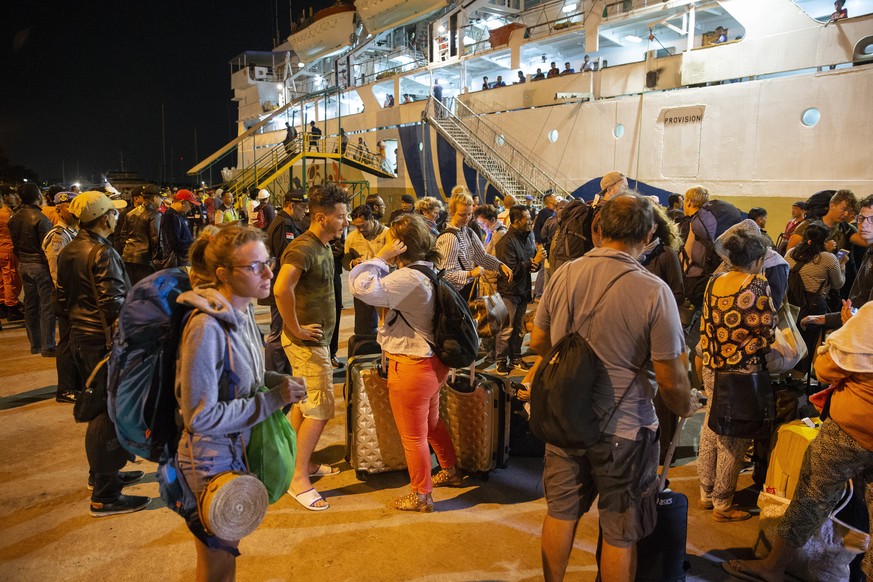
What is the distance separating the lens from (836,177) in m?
10.3

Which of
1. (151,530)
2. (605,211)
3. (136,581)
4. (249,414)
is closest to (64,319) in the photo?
(151,530)

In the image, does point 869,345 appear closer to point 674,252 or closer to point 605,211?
point 605,211

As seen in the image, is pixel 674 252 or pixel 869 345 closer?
pixel 869 345

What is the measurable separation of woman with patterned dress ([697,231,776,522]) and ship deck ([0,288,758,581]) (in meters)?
0.34

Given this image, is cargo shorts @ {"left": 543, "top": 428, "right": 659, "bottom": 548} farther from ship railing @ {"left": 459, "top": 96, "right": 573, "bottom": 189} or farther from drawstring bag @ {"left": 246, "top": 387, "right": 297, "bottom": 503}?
ship railing @ {"left": 459, "top": 96, "right": 573, "bottom": 189}

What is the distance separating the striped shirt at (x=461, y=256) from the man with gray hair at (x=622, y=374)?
2.96m

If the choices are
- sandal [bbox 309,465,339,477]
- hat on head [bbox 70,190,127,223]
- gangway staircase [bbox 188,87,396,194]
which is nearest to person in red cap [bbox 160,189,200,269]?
hat on head [bbox 70,190,127,223]

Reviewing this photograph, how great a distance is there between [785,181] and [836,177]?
901 millimetres

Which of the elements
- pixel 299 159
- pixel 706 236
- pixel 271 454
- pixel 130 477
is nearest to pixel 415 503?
pixel 271 454

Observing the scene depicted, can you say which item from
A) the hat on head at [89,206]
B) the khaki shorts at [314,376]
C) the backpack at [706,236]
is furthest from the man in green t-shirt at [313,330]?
the backpack at [706,236]

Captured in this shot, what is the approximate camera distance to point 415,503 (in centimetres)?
336

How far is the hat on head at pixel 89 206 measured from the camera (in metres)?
3.74

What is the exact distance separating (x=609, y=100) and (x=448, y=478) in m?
12.7

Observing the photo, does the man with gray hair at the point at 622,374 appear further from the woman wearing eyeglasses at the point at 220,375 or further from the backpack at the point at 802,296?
the backpack at the point at 802,296
